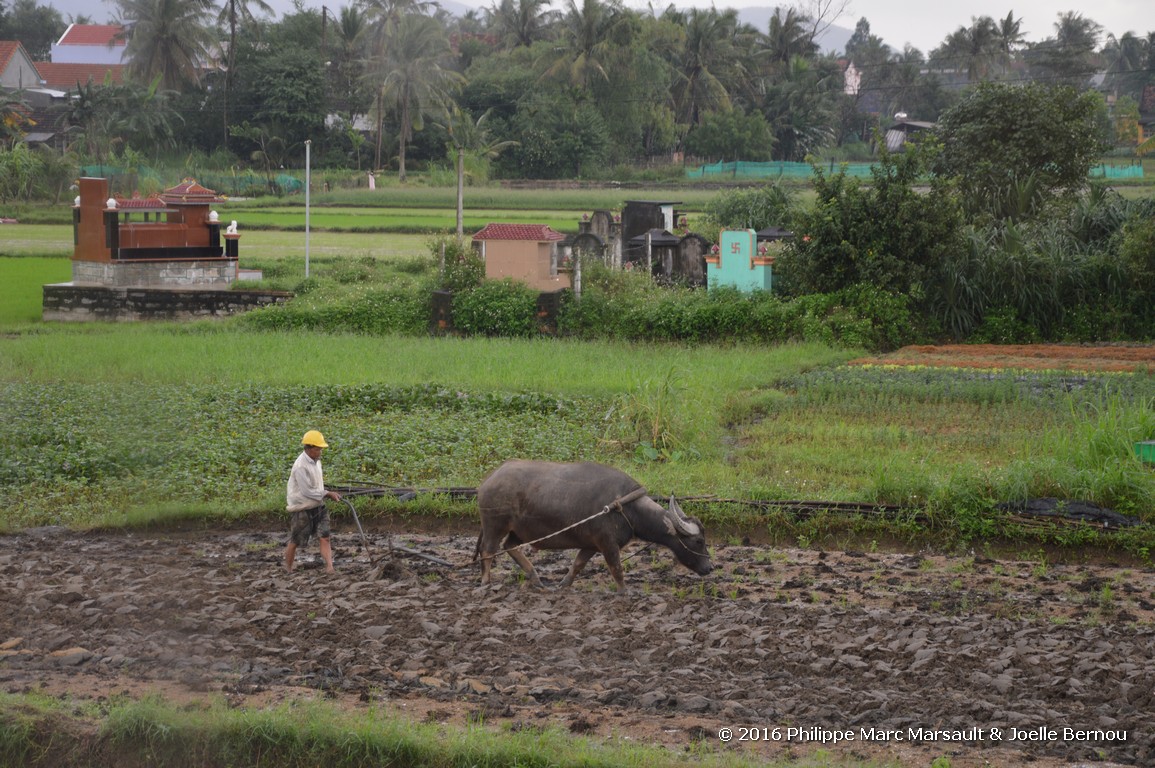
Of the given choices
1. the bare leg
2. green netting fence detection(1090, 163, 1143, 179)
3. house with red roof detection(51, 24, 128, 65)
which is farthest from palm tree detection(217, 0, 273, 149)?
the bare leg

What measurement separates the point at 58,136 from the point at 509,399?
141 feet

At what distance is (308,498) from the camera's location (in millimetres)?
9023

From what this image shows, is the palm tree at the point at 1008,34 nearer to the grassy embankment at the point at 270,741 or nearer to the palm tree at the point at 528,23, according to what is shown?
the palm tree at the point at 528,23

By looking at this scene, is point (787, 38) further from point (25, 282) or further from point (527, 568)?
Result: point (527, 568)

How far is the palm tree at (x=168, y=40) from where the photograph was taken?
166ft

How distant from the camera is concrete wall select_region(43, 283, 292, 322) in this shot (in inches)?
920

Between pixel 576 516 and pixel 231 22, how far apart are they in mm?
50868

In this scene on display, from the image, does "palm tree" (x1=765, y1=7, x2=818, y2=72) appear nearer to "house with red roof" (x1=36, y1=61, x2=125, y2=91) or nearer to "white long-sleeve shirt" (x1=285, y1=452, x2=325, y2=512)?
"house with red roof" (x1=36, y1=61, x2=125, y2=91)

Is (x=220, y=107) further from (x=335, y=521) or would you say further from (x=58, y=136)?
(x=335, y=521)

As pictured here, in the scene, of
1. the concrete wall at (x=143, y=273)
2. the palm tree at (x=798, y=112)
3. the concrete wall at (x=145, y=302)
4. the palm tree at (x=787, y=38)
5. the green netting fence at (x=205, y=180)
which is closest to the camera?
the concrete wall at (x=145, y=302)

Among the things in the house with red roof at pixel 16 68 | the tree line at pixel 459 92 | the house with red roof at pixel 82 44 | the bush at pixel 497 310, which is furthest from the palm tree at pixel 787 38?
the bush at pixel 497 310

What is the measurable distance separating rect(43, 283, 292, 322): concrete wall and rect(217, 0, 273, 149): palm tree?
100 ft

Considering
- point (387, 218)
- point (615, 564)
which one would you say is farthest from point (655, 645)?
point (387, 218)

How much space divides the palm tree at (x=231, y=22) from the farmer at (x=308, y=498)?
1827 inches
